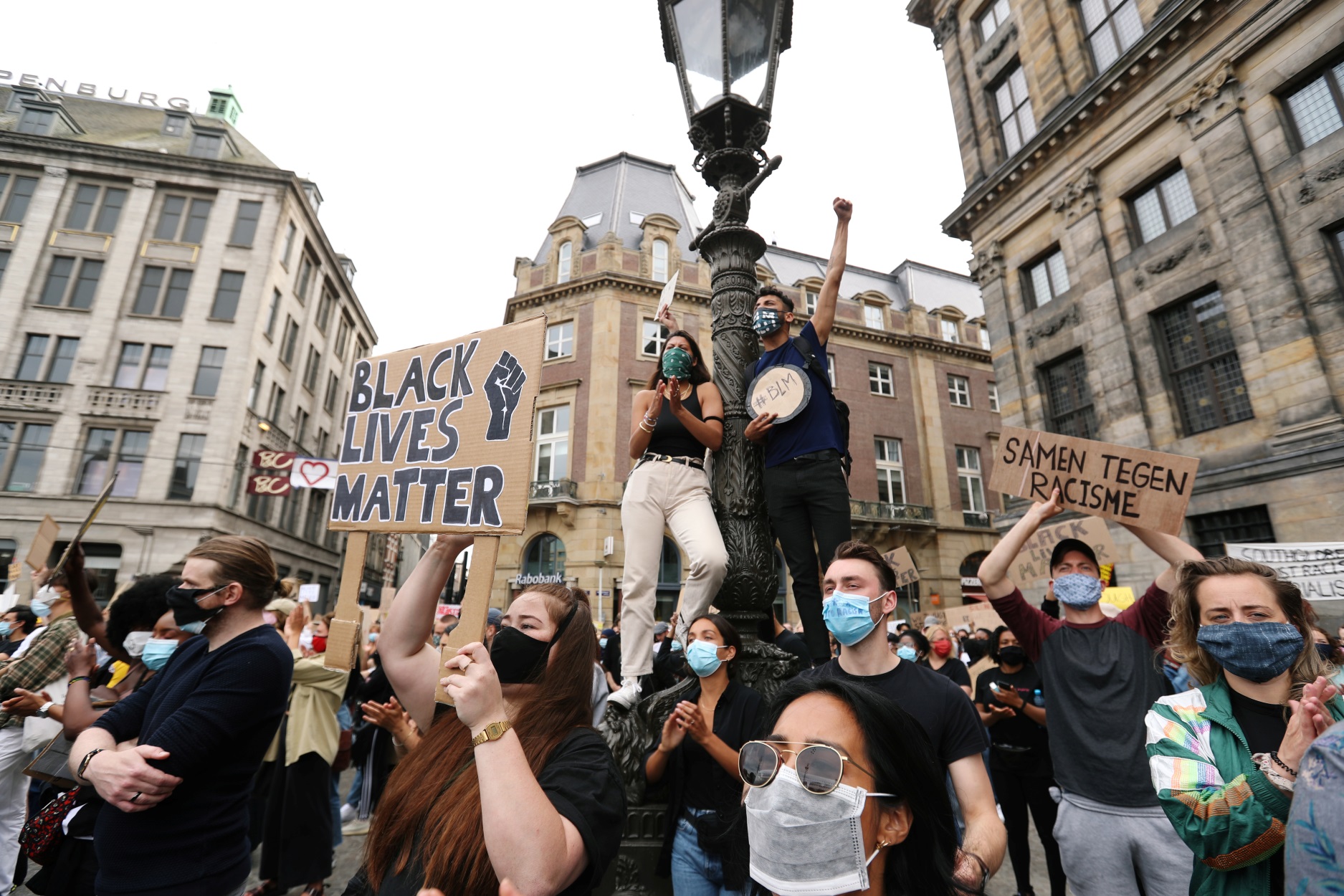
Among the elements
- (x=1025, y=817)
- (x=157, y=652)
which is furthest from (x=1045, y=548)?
(x=157, y=652)

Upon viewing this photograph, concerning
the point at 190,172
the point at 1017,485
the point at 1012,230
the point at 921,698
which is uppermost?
the point at 190,172

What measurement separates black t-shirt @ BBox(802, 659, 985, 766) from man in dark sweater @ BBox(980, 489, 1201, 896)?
979 millimetres

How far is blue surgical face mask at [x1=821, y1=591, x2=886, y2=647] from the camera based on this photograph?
281cm

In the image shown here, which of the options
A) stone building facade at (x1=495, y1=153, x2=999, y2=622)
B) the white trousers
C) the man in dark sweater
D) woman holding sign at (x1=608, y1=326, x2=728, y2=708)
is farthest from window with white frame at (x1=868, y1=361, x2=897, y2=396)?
the white trousers

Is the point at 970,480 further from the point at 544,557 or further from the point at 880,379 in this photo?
the point at 544,557

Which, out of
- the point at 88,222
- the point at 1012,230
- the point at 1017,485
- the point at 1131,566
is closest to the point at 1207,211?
the point at 1012,230

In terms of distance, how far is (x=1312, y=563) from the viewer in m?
7.13

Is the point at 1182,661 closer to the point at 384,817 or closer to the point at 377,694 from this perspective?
the point at 384,817

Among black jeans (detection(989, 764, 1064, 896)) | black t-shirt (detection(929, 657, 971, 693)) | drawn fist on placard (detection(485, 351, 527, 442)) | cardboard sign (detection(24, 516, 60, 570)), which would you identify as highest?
drawn fist on placard (detection(485, 351, 527, 442))

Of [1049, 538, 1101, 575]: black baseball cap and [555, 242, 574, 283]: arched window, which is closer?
[1049, 538, 1101, 575]: black baseball cap

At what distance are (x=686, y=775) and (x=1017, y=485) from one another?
2.65 meters

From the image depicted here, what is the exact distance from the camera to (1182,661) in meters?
2.52

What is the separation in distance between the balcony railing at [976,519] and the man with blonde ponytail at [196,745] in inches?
1255

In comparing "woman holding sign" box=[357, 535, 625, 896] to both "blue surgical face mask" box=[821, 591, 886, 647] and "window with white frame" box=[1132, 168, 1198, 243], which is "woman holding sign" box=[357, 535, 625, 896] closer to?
"blue surgical face mask" box=[821, 591, 886, 647]
